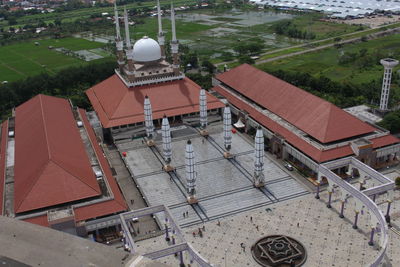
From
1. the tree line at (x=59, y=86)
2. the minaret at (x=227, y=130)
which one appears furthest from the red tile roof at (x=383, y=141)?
the tree line at (x=59, y=86)

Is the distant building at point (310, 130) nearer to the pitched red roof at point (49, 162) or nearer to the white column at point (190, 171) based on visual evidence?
the white column at point (190, 171)

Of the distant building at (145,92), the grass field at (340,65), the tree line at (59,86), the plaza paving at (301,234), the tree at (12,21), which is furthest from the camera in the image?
the tree at (12,21)

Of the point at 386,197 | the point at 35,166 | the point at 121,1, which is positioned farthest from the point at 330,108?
the point at 121,1

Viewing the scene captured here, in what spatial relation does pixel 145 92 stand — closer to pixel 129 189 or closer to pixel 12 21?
pixel 129 189

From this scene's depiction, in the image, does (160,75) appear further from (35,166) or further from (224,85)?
(35,166)

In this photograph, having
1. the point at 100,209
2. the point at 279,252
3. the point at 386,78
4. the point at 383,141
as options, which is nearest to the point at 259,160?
the point at 279,252

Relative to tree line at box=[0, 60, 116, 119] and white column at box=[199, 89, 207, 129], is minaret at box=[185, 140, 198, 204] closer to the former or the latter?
white column at box=[199, 89, 207, 129]

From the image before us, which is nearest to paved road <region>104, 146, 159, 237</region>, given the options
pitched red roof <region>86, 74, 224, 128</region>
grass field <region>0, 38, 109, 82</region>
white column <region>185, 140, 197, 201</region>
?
pitched red roof <region>86, 74, 224, 128</region>
